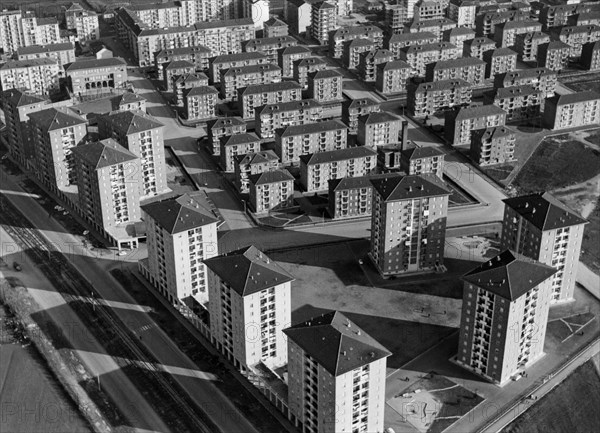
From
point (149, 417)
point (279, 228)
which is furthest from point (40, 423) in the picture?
point (279, 228)

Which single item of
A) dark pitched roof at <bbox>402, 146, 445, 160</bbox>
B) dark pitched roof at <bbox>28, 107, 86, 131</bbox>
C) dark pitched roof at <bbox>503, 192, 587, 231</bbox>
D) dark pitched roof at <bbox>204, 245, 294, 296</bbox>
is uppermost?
dark pitched roof at <bbox>28, 107, 86, 131</bbox>

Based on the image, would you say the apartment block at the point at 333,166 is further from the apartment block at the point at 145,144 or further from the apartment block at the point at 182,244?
the apartment block at the point at 182,244

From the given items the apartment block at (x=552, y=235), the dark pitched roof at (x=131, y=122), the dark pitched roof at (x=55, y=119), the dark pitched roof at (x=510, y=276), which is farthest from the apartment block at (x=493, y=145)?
the dark pitched roof at (x=55, y=119)

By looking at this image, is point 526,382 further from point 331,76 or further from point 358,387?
point 331,76

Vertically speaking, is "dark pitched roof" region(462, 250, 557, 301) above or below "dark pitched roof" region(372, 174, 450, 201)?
below

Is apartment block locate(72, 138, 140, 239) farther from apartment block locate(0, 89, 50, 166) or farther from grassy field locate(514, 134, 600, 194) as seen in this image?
grassy field locate(514, 134, 600, 194)

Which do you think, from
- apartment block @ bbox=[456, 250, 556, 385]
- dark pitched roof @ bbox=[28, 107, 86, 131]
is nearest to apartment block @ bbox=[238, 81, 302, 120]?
dark pitched roof @ bbox=[28, 107, 86, 131]

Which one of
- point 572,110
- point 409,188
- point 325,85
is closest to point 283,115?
point 325,85
